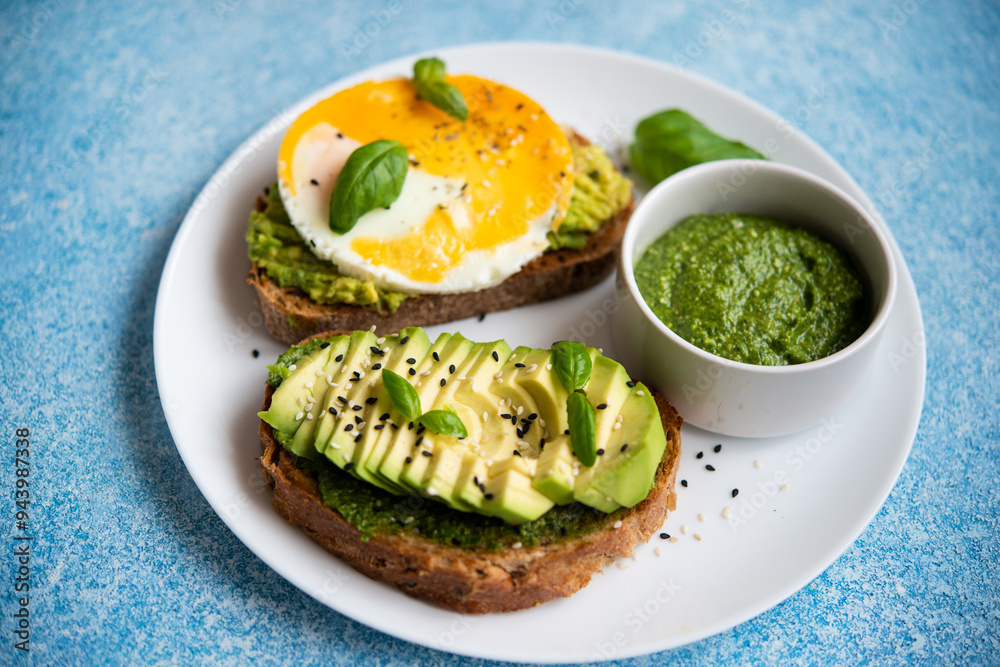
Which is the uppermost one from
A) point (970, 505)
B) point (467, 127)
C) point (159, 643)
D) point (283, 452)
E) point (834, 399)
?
point (467, 127)

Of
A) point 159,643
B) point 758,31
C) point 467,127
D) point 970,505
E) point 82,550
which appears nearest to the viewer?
point 159,643

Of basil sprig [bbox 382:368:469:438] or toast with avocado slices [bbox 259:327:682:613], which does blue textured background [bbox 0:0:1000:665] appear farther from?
basil sprig [bbox 382:368:469:438]

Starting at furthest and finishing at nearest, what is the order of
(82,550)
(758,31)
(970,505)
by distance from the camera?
1. (758,31)
2. (970,505)
3. (82,550)

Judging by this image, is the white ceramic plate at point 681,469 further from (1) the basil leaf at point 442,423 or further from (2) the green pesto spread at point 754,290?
(1) the basil leaf at point 442,423

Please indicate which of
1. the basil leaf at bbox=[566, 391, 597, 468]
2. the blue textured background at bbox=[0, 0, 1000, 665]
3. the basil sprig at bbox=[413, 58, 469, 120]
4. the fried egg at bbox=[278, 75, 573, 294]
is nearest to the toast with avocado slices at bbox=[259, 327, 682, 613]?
the basil leaf at bbox=[566, 391, 597, 468]

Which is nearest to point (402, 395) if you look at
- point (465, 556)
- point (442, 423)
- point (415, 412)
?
point (415, 412)

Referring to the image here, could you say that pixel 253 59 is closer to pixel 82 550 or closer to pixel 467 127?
pixel 467 127

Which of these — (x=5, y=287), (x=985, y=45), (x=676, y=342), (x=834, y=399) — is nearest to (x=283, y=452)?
(x=676, y=342)
